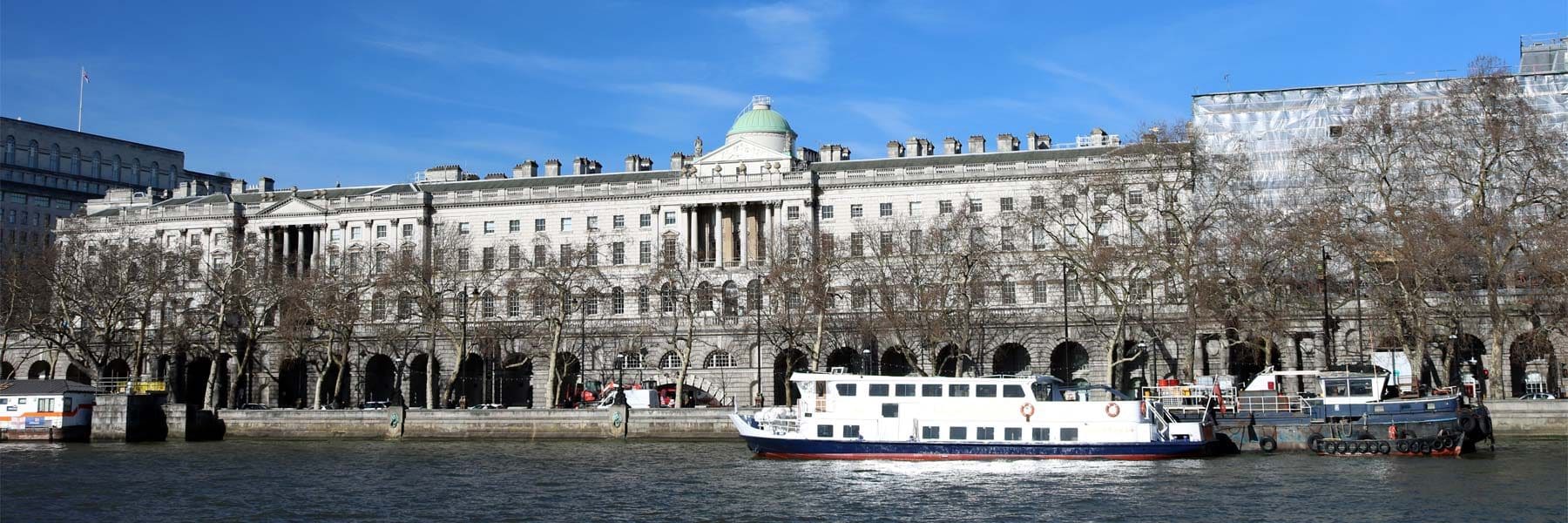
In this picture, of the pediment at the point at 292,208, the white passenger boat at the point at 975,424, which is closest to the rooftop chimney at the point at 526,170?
the pediment at the point at 292,208

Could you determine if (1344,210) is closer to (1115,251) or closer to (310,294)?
(1115,251)

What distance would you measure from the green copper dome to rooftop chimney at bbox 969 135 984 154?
43.1 feet

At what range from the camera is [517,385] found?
11331 centimetres

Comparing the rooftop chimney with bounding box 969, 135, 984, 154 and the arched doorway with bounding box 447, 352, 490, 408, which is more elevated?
the rooftop chimney with bounding box 969, 135, 984, 154

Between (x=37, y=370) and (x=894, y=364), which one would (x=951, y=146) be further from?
(x=37, y=370)

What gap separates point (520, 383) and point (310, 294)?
18.3 meters

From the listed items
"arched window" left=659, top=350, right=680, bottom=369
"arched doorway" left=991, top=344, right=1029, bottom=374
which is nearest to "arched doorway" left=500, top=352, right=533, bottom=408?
"arched window" left=659, top=350, right=680, bottom=369

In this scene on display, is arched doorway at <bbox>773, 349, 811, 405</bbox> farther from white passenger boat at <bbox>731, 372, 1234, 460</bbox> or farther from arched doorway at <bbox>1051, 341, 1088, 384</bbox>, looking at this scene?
white passenger boat at <bbox>731, 372, 1234, 460</bbox>

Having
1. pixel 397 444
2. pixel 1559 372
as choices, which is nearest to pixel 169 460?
pixel 397 444

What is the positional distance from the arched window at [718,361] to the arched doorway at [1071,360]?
2063cm

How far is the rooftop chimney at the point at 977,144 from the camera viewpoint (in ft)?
388

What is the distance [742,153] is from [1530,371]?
53.2 meters

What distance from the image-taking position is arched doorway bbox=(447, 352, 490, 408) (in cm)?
11100

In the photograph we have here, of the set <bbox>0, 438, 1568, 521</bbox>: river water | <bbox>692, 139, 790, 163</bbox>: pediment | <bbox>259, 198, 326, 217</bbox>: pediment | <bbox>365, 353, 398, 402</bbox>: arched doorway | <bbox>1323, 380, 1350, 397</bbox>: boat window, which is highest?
<bbox>692, 139, 790, 163</bbox>: pediment
